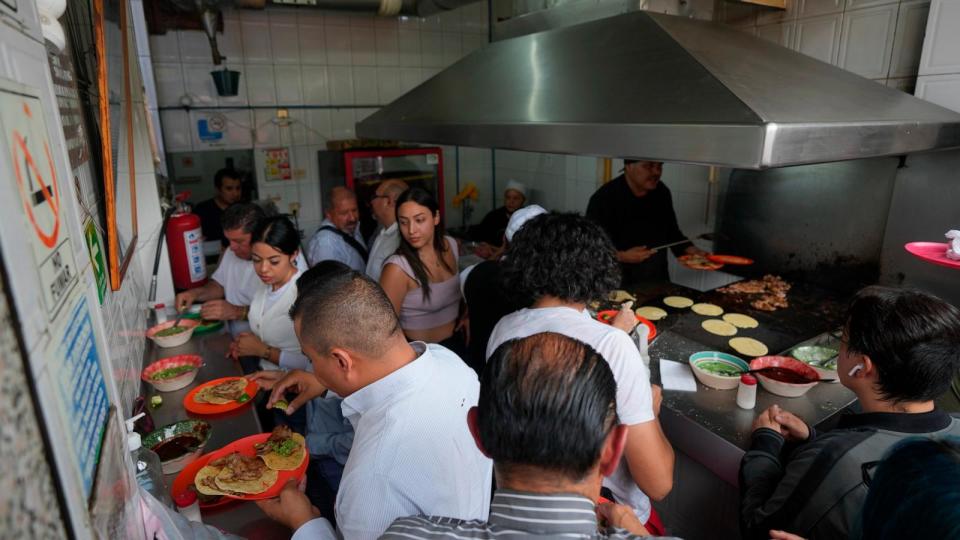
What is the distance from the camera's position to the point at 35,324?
0.51 meters

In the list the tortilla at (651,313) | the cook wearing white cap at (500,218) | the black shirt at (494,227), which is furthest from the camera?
the black shirt at (494,227)

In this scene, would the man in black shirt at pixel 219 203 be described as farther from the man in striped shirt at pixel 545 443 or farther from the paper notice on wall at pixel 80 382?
the man in striped shirt at pixel 545 443

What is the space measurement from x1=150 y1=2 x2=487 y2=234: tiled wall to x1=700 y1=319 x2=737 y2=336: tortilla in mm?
3787

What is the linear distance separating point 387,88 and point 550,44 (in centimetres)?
326

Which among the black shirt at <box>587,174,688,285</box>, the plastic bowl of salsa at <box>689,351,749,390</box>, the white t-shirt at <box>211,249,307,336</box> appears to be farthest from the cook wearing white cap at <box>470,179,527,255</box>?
the plastic bowl of salsa at <box>689,351,749,390</box>

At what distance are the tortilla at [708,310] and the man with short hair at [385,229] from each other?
5.63ft

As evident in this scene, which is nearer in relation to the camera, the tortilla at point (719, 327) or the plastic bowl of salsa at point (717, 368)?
the plastic bowl of salsa at point (717, 368)

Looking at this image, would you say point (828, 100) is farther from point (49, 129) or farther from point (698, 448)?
point (49, 129)

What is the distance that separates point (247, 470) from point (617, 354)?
1.22m

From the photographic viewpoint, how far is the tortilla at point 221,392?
2152 mm

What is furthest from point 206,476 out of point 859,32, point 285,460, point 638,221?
point 859,32

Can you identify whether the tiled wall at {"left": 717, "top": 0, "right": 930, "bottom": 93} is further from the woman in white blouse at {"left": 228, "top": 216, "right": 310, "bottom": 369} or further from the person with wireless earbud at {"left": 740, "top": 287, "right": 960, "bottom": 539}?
the woman in white blouse at {"left": 228, "top": 216, "right": 310, "bottom": 369}

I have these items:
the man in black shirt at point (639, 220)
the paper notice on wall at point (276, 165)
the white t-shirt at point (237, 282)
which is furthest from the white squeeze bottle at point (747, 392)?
the paper notice on wall at point (276, 165)

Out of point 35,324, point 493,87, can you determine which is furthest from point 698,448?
point 35,324
